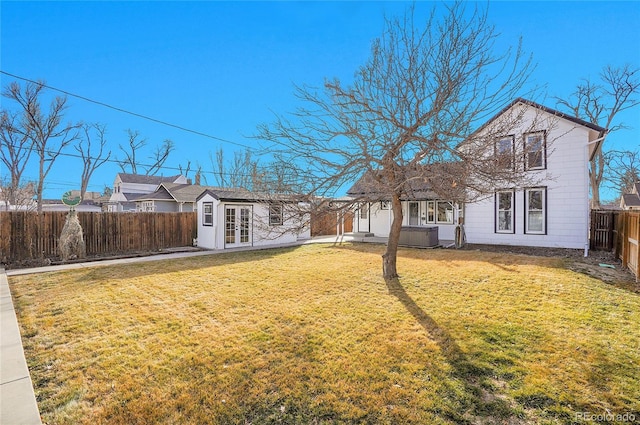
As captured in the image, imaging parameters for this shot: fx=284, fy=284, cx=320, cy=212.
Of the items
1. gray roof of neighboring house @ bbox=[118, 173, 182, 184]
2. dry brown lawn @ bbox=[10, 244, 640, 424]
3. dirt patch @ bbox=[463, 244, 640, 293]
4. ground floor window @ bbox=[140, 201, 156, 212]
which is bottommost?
dry brown lawn @ bbox=[10, 244, 640, 424]

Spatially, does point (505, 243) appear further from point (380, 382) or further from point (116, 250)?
point (116, 250)

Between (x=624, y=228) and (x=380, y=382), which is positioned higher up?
(x=624, y=228)

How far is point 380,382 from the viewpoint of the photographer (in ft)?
9.62

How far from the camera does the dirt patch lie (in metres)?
6.68

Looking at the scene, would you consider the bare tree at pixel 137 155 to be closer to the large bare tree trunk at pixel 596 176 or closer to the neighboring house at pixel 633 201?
the large bare tree trunk at pixel 596 176

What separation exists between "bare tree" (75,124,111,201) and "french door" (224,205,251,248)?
2502cm

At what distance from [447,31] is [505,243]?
10446 millimetres

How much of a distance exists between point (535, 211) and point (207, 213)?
14688 millimetres

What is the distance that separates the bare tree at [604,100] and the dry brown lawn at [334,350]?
2001 cm

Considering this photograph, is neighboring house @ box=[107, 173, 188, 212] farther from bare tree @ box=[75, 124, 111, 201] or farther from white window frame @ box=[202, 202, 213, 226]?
white window frame @ box=[202, 202, 213, 226]

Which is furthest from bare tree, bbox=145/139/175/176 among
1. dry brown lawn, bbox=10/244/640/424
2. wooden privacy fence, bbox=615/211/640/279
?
wooden privacy fence, bbox=615/211/640/279

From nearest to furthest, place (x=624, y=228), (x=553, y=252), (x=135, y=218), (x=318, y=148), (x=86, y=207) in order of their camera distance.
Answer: (x=318, y=148) < (x=624, y=228) < (x=553, y=252) < (x=135, y=218) < (x=86, y=207)

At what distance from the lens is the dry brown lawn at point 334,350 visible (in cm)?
257

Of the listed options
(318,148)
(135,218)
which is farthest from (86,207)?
(318,148)
